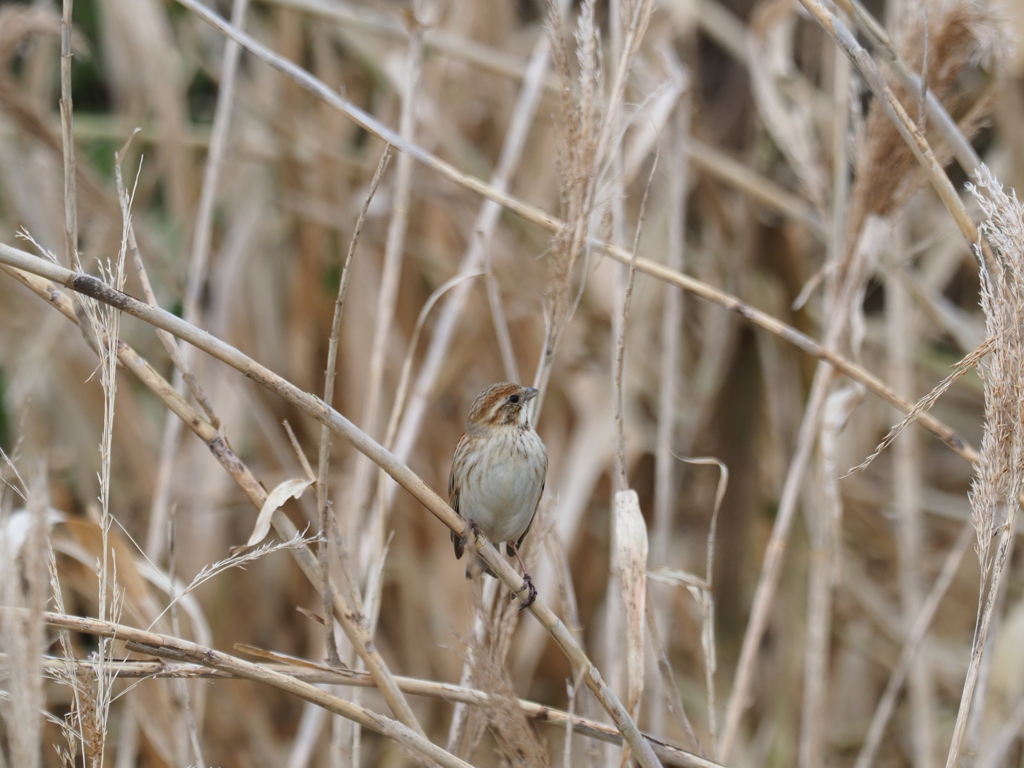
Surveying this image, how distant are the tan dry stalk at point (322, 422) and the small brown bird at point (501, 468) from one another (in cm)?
88

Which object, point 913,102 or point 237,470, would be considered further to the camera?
point 913,102

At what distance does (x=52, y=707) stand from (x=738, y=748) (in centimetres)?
268

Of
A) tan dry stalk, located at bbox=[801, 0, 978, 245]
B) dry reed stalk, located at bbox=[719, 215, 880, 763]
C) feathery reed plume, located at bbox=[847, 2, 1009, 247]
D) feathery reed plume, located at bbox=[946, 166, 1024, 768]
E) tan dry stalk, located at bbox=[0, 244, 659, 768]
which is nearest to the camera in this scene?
tan dry stalk, located at bbox=[0, 244, 659, 768]

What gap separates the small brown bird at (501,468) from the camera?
266cm

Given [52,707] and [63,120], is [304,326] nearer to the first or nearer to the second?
[52,707]

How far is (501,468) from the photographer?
266 centimetres

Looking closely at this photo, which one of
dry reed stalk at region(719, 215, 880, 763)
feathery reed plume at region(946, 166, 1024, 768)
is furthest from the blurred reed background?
feathery reed plume at region(946, 166, 1024, 768)

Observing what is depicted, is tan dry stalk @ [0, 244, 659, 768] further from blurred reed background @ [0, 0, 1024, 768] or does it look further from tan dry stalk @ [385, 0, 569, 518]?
tan dry stalk @ [385, 0, 569, 518]

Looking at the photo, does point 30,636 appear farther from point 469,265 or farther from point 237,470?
point 469,265

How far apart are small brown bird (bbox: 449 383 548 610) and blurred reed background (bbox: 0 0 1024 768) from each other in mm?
203

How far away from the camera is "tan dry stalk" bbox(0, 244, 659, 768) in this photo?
4.61 feet

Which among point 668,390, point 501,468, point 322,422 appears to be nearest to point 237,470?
point 322,422

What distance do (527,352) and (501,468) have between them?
4.77 feet

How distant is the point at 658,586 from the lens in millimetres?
3197
